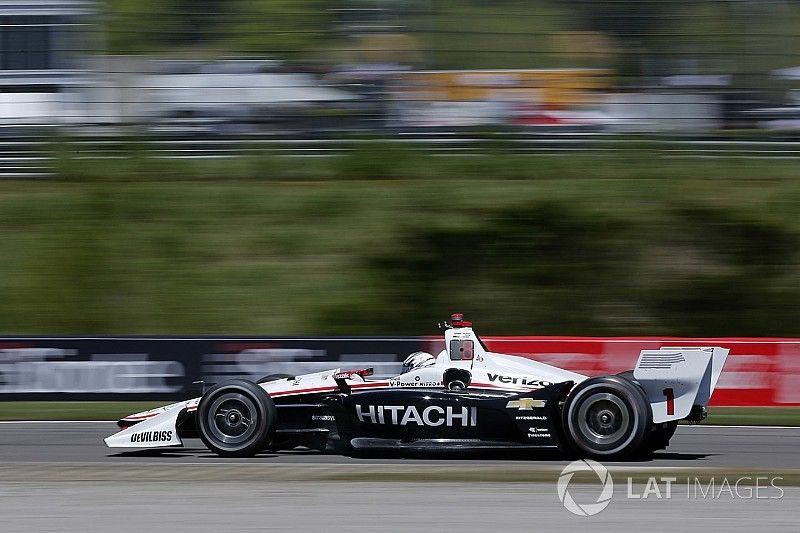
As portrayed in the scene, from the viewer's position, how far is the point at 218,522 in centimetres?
601

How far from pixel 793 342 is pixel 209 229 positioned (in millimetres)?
11348

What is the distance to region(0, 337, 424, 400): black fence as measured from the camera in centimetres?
1291

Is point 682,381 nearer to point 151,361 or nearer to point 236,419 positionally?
point 236,419

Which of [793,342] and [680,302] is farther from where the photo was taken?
[680,302]

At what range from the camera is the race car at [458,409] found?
7.83m

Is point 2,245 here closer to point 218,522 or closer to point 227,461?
point 227,461

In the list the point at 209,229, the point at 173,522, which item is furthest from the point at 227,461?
the point at 209,229

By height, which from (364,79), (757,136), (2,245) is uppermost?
(364,79)

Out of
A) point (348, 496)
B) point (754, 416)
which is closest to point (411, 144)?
point (754, 416)

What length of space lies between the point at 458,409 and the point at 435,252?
11.6 metres

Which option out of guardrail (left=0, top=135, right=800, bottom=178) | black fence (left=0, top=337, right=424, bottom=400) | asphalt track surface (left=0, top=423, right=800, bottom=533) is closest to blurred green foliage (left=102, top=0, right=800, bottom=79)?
guardrail (left=0, top=135, right=800, bottom=178)

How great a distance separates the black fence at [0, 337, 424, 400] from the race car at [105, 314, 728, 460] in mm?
4302

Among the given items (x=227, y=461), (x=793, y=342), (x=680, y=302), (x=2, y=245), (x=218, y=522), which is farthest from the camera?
(x=2, y=245)

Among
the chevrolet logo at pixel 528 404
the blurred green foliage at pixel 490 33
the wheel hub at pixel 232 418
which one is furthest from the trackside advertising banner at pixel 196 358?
the blurred green foliage at pixel 490 33
